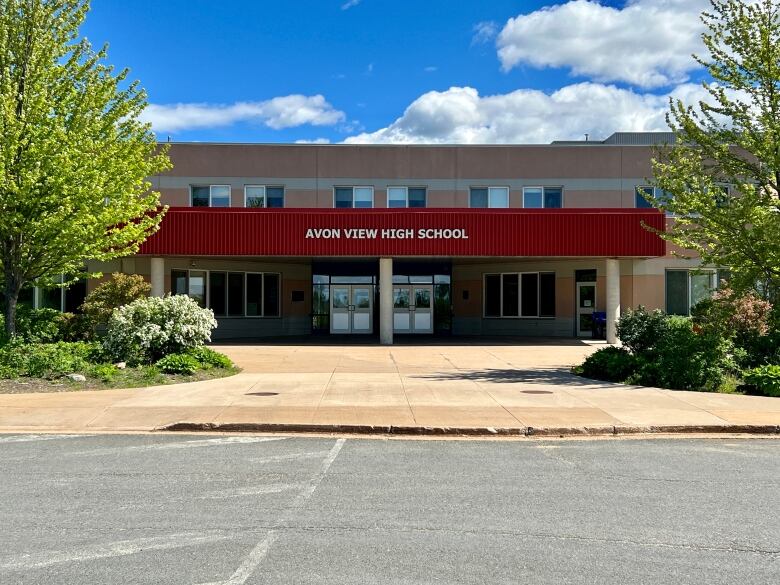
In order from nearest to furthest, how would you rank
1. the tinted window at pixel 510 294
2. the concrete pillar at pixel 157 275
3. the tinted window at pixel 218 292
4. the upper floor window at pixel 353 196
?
the concrete pillar at pixel 157 275 < the tinted window at pixel 218 292 < the upper floor window at pixel 353 196 < the tinted window at pixel 510 294

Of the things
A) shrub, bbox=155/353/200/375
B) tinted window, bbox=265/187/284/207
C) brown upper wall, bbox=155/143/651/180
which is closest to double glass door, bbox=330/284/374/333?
tinted window, bbox=265/187/284/207

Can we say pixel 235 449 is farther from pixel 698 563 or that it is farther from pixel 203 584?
pixel 698 563

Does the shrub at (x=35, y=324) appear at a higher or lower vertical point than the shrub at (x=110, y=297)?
lower

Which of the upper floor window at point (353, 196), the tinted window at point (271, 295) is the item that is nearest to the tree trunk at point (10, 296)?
the tinted window at point (271, 295)

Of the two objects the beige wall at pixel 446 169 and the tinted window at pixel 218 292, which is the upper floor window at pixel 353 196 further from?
the tinted window at pixel 218 292

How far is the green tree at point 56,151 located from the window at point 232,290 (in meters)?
10.8

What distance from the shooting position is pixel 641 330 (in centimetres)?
1731

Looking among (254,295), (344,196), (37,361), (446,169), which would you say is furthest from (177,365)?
(446,169)

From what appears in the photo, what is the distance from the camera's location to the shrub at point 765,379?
13.5 metres

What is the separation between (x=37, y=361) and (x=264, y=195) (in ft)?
56.7

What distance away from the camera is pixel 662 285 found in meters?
30.0

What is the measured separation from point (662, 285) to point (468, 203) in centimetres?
863

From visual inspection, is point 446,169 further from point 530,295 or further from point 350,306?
point 350,306

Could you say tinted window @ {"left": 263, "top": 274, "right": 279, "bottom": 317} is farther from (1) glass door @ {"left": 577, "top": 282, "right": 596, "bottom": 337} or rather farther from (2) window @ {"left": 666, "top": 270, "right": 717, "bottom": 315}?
(2) window @ {"left": 666, "top": 270, "right": 717, "bottom": 315}
